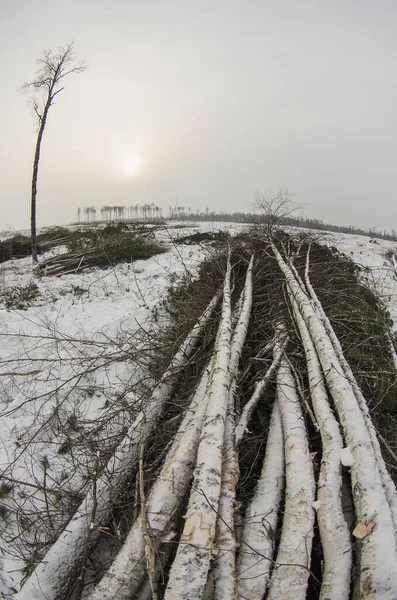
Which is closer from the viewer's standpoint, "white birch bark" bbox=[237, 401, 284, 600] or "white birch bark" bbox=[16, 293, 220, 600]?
"white birch bark" bbox=[237, 401, 284, 600]

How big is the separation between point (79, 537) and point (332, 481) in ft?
6.25

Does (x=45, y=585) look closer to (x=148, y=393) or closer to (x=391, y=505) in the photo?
(x=148, y=393)

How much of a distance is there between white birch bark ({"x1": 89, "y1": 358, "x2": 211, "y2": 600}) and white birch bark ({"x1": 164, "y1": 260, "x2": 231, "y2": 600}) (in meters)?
0.14

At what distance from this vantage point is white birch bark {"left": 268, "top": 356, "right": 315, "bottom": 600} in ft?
6.20

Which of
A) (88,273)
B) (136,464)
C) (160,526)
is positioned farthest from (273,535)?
(88,273)

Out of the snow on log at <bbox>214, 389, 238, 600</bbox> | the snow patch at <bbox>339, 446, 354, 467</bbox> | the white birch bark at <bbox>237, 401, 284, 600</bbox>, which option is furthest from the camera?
the snow patch at <bbox>339, 446, 354, 467</bbox>

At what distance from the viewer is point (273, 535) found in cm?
215

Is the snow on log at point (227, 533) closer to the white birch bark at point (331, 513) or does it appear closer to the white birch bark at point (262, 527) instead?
the white birch bark at point (262, 527)

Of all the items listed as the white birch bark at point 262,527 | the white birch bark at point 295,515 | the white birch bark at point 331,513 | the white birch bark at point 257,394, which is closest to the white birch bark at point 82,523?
the white birch bark at point 257,394

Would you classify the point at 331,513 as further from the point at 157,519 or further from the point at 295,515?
the point at 157,519

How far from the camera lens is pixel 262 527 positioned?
2.26 metres

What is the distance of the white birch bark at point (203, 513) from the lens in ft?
5.74

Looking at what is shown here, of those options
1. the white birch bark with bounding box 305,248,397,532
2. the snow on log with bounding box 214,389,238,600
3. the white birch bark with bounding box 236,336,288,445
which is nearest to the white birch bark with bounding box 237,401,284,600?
the snow on log with bounding box 214,389,238,600

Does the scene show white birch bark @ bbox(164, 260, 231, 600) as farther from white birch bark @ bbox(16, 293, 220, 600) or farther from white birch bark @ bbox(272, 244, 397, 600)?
white birch bark @ bbox(272, 244, 397, 600)
